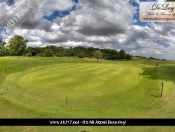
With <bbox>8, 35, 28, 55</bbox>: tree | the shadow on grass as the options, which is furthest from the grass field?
<bbox>8, 35, 28, 55</bbox>: tree

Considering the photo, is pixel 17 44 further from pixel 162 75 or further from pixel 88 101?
pixel 88 101

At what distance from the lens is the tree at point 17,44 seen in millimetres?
75312

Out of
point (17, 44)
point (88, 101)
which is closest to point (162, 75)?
point (88, 101)

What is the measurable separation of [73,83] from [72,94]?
3.86 meters

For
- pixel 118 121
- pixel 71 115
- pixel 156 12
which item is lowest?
pixel 71 115

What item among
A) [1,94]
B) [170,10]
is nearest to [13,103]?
[1,94]

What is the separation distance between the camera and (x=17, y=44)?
78188 millimetres

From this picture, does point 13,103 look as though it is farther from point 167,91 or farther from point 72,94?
point 167,91

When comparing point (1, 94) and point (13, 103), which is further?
point (1, 94)

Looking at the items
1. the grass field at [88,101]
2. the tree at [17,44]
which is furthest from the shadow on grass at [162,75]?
the tree at [17,44]

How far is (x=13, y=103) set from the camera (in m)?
12.2

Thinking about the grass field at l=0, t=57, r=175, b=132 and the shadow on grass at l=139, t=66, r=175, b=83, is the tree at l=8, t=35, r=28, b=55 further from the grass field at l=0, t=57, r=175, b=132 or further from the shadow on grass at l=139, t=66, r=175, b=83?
the shadow on grass at l=139, t=66, r=175, b=83

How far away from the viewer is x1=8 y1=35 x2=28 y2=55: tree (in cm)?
7531

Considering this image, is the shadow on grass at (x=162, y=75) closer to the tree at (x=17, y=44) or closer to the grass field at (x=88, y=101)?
the grass field at (x=88, y=101)
